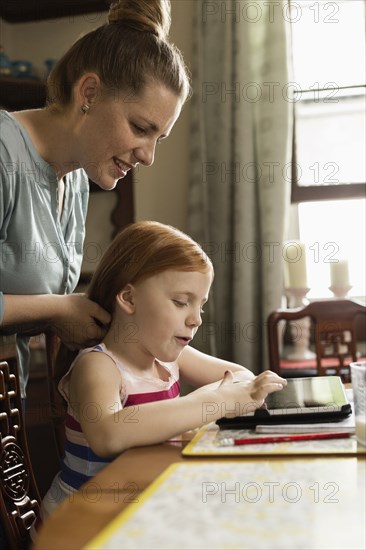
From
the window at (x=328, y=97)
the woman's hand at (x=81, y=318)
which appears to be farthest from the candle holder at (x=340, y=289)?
the woman's hand at (x=81, y=318)

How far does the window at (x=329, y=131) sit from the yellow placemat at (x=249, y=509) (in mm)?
2102

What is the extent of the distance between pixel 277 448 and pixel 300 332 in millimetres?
1868

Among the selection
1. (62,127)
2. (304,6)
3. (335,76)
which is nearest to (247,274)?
(335,76)

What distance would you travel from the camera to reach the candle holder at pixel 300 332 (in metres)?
2.56

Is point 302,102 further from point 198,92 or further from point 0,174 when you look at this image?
point 0,174

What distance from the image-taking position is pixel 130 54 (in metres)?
1.33

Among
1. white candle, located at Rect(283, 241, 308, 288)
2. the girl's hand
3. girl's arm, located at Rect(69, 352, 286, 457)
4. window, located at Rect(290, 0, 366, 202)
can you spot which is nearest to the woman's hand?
girl's arm, located at Rect(69, 352, 286, 457)

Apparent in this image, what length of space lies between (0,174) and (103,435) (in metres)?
0.61

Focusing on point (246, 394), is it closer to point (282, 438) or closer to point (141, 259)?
point (282, 438)

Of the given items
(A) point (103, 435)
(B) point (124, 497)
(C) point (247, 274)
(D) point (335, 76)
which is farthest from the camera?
(D) point (335, 76)

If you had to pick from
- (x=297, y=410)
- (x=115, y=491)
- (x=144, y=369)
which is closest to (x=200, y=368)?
(x=144, y=369)

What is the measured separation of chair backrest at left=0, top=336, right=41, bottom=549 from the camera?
0.96 m

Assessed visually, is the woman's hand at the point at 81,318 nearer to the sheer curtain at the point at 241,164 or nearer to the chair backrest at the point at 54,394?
the chair backrest at the point at 54,394

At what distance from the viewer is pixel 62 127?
1420 mm
